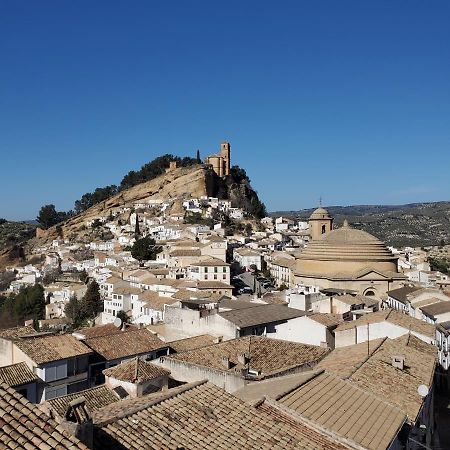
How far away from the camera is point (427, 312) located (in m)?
32.1

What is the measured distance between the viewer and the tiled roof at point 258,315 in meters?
25.1

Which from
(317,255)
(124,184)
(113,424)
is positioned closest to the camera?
(113,424)

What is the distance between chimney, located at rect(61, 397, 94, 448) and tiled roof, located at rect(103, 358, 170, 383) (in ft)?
35.3

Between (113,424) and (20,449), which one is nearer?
(20,449)

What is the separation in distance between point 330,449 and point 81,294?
5111 cm

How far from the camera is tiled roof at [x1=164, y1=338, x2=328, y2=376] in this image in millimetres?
19078

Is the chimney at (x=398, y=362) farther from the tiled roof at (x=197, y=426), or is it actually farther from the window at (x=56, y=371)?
the window at (x=56, y=371)

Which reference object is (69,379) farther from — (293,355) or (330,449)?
(330,449)

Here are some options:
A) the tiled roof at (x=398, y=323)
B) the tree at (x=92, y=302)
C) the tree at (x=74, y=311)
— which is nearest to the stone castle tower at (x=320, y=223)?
the tree at (x=92, y=302)

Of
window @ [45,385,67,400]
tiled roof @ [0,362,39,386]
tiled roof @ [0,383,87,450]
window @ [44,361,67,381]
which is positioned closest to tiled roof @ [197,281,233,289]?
window @ [44,361,67,381]

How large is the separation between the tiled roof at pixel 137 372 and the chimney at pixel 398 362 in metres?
7.32

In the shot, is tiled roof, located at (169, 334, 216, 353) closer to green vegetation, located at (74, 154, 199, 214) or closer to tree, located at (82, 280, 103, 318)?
tree, located at (82, 280, 103, 318)

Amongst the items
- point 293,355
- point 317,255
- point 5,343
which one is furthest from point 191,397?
point 317,255

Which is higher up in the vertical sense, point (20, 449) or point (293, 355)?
point (20, 449)
